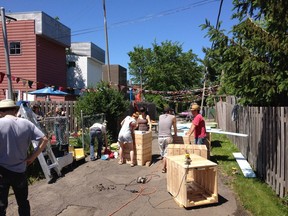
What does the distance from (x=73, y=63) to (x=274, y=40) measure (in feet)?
84.5

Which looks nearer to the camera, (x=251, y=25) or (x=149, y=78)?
(x=251, y=25)

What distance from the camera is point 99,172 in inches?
359

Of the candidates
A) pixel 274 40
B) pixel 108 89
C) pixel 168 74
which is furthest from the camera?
pixel 168 74

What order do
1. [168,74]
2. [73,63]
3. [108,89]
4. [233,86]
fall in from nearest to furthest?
[233,86] < [108,89] < [73,63] < [168,74]

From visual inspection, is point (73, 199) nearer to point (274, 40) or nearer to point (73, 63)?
point (274, 40)

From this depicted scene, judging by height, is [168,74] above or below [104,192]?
Answer: above

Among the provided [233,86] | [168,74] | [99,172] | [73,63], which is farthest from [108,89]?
[168,74]

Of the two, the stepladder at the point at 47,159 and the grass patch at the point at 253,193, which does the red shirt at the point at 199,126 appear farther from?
the stepladder at the point at 47,159

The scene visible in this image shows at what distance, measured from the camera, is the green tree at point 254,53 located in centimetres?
650

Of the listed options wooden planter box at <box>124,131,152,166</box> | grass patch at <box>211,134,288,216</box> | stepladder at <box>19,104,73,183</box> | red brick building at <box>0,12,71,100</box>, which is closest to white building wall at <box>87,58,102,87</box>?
red brick building at <box>0,12,71,100</box>

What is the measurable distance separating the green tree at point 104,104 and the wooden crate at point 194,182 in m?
7.77

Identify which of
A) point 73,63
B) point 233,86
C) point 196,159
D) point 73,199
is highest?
point 73,63

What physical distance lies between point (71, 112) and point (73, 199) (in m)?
10.0

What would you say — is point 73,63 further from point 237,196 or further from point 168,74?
point 237,196
